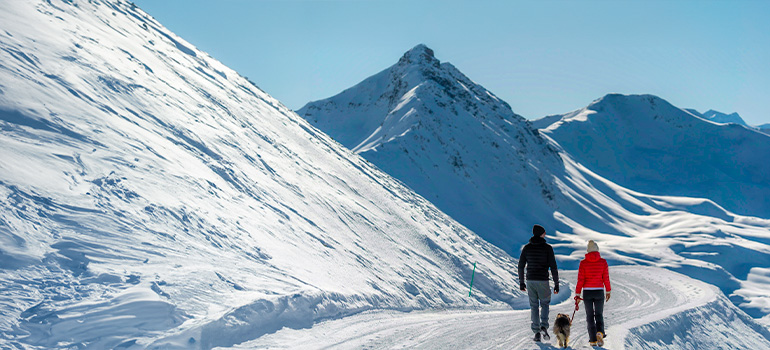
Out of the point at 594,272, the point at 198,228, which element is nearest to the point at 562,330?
the point at 594,272

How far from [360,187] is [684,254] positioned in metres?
46.8

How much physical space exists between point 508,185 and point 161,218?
59.5 meters

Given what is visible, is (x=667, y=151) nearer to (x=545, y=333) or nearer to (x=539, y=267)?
(x=545, y=333)

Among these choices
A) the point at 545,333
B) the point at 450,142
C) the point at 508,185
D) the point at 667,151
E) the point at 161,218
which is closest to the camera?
the point at 545,333

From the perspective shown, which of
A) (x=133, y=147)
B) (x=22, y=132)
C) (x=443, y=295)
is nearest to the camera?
(x=22, y=132)

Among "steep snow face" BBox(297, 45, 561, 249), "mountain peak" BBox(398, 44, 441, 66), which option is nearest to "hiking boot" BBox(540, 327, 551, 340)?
"steep snow face" BBox(297, 45, 561, 249)

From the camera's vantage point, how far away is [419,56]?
99.8m

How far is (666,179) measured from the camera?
5290 inches

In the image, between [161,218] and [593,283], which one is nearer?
[593,283]

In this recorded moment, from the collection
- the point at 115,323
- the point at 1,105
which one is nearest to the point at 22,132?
the point at 1,105

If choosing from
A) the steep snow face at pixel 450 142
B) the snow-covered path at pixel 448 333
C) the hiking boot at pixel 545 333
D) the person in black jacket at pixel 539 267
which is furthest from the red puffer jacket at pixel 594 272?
the steep snow face at pixel 450 142

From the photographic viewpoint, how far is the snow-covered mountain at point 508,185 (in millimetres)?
54491

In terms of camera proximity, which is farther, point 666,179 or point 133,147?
point 666,179

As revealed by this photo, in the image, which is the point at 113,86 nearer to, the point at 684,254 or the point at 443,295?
the point at 443,295
